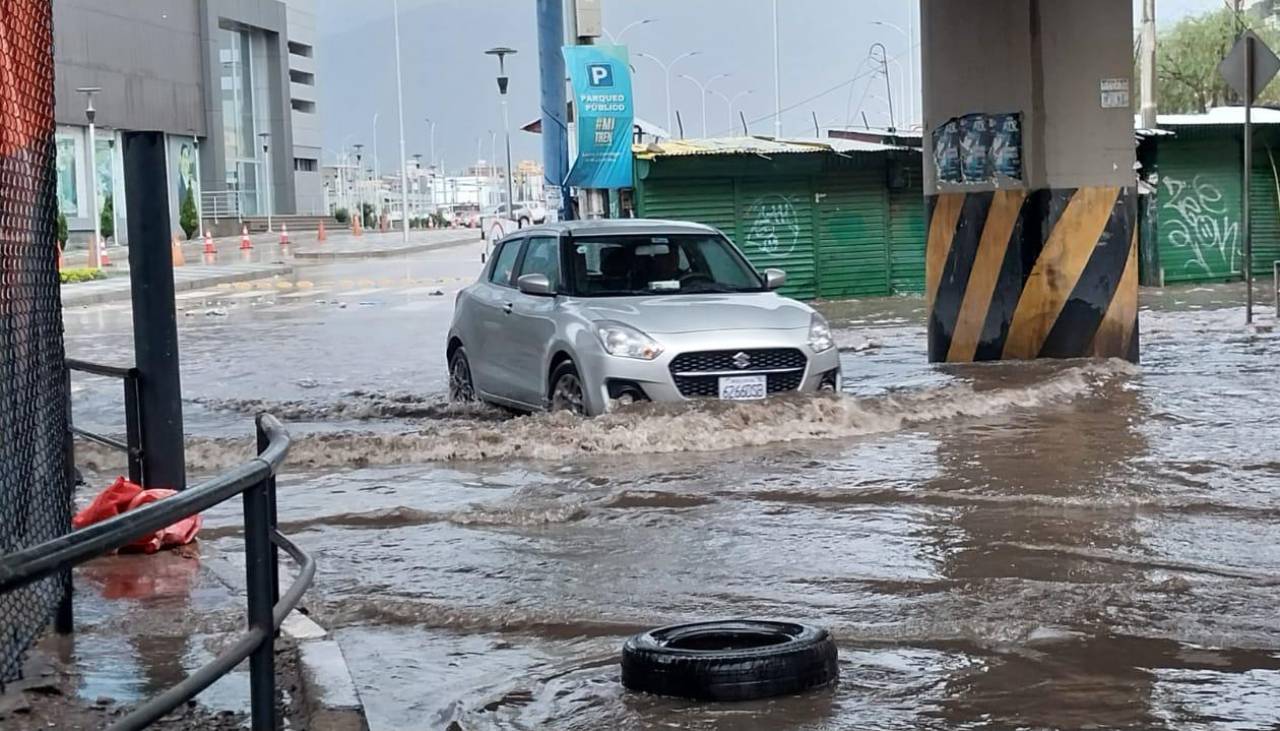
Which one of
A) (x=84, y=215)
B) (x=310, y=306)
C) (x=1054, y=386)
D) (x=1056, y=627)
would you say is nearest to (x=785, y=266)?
(x=310, y=306)

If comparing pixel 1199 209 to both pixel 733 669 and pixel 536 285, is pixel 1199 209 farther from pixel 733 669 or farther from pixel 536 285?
pixel 733 669

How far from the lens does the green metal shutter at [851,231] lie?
2522cm

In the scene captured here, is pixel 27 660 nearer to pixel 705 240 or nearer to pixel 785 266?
pixel 705 240

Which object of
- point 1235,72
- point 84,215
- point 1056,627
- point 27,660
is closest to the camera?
point 27,660

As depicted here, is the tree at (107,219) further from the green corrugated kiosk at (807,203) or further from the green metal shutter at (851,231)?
the green metal shutter at (851,231)

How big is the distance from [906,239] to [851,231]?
969 mm

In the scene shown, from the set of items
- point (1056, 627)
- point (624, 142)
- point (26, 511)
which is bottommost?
point (1056, 627)

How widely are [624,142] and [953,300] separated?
6873mm

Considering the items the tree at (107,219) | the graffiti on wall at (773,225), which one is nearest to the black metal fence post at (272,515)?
the graffiti on wall at (773,225)

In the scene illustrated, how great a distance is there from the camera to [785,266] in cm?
2492

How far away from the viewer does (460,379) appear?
13.6 m

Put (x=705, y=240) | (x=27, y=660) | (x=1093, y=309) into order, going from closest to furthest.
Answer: (x=27, y=660)
(x=705, y=240)
(x=1093, y=309)

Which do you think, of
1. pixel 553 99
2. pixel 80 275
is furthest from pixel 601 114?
pixel 80 275

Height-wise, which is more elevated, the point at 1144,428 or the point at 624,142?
the point at 624,142
